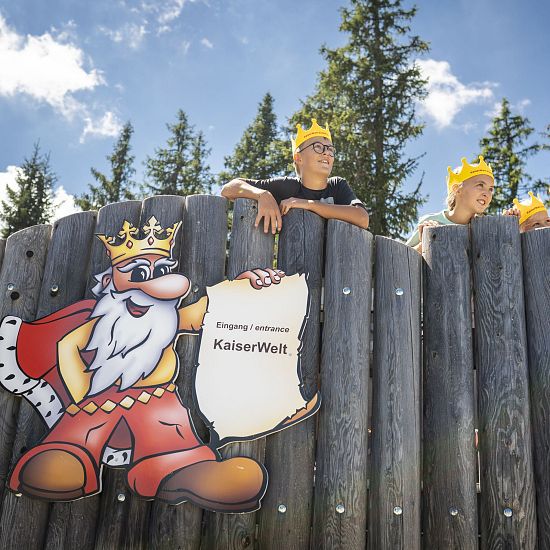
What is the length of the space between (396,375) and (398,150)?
11.2 metres

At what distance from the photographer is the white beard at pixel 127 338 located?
2619 mm

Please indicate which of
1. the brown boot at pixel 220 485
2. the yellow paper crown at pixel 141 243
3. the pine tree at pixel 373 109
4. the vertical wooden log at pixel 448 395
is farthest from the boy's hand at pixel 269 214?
the pine tree at pixel 373 109

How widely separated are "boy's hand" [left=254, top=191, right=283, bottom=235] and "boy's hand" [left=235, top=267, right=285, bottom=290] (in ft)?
0.78

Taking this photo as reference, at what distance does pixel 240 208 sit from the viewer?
2.89m

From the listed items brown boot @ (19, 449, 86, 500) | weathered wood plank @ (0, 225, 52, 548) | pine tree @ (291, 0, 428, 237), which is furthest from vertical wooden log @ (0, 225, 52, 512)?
pine tree @ (291, 0, 428, 237)

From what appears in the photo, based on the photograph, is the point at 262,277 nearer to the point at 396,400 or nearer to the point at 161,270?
the point at 161,270

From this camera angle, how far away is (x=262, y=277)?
2.71 meters

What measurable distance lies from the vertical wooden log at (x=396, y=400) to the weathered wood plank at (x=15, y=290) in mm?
1796

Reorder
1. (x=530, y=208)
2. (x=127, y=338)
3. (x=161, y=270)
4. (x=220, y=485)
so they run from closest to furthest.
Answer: (x=220, y=485), (x=127, y=338), (x=161, y=270), (x=530, y=208)

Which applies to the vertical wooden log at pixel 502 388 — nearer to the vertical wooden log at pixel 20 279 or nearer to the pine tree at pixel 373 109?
the vertical wooden log at pixel 20 279

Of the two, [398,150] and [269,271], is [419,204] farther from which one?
[269,271]

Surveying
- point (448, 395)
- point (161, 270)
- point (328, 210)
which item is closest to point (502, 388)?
point (448, 395)

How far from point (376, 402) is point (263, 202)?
1.21 metres

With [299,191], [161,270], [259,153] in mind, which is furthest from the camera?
[259,153]
